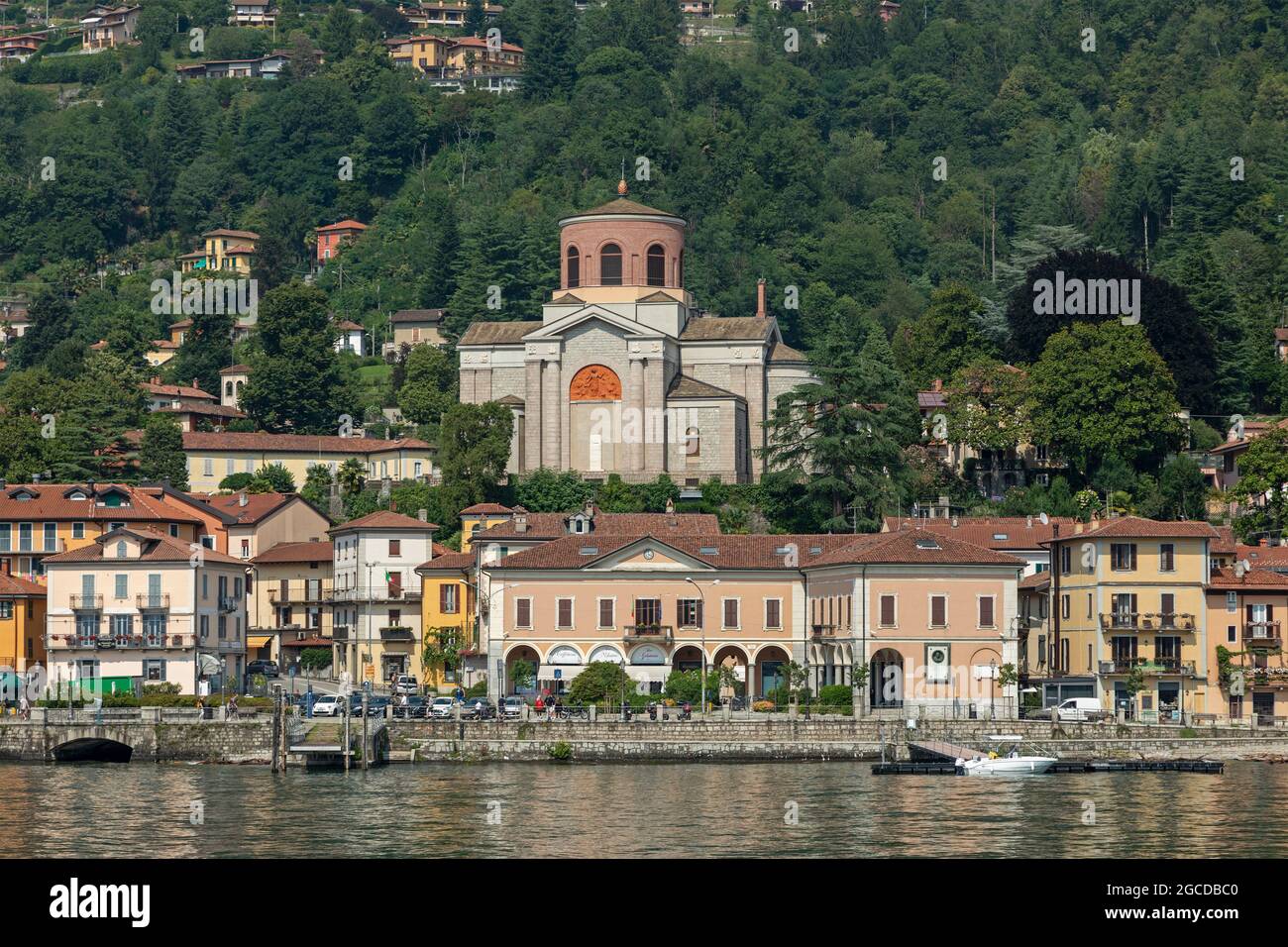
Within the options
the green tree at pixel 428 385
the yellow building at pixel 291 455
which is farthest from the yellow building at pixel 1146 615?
the green tree at pixel 428 385

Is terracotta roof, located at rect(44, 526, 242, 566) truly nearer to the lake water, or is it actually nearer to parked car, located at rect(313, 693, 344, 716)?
parked car, located at rect(313, 693, 344, 716)

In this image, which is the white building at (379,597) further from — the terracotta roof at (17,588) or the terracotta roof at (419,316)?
the terracotta roof at (419,316)

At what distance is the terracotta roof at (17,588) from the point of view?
69.2 metres

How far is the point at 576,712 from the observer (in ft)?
199

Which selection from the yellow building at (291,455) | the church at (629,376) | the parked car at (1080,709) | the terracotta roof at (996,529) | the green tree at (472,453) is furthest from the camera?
the yellow building at (291,455)

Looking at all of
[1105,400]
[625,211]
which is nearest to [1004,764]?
[1105,400]

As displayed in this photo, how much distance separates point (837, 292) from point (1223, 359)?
169 feet

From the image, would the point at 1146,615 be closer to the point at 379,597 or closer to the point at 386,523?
the point at 379,597

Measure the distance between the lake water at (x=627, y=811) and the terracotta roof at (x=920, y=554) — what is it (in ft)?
32.1

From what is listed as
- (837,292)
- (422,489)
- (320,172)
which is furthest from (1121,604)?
(320,172)

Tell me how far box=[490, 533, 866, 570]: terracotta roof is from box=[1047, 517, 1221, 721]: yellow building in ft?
27.6

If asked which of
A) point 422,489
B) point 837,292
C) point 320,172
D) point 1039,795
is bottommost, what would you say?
point 1039,795

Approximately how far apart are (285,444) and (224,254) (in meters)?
64.3
